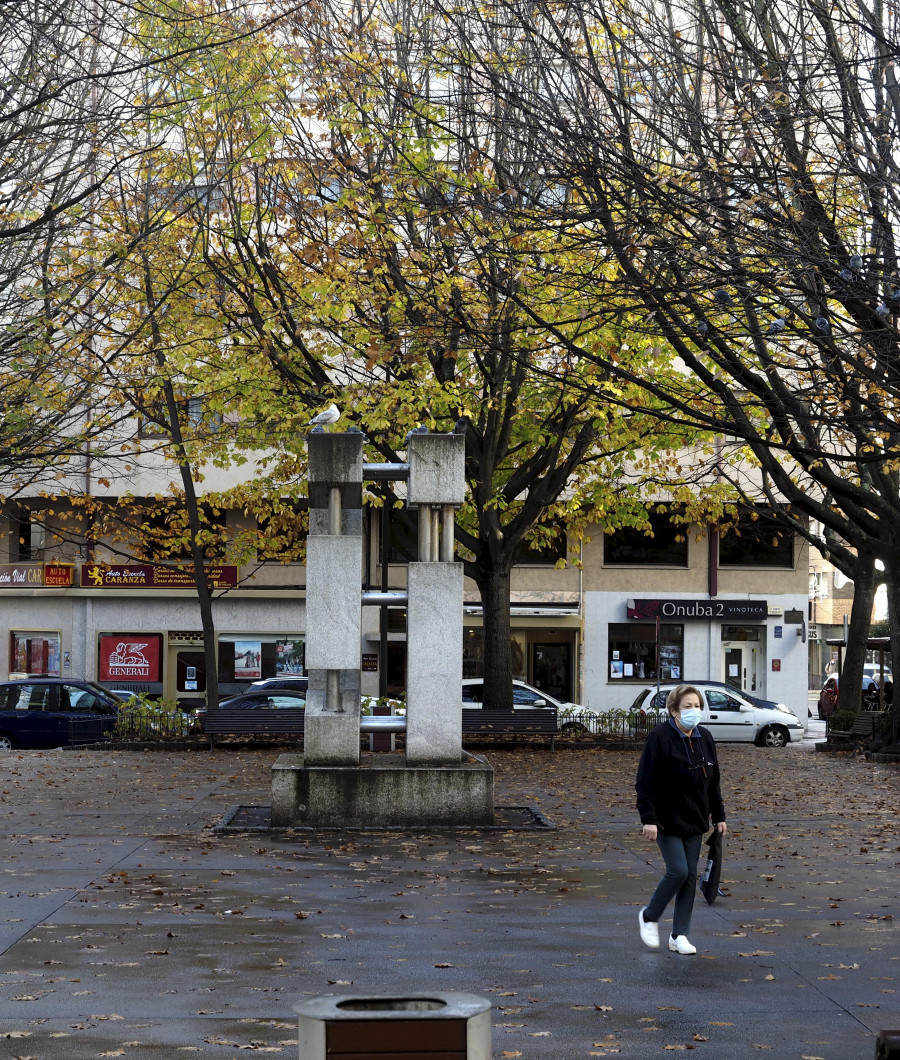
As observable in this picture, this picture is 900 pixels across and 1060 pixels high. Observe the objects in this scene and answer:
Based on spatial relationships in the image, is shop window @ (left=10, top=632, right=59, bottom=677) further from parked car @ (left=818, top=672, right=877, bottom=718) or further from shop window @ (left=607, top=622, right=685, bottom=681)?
parked car @ (left=818, top=672, right=877, bottom=718)

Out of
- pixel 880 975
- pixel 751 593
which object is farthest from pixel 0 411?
A: pixel 751 593

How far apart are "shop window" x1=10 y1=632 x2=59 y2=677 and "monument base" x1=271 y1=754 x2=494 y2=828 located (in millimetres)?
29469

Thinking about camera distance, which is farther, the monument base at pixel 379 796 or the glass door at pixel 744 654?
the glass door at pixel 744 654

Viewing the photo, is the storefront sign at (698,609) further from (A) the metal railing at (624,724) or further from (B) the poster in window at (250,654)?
(A) the metal railing at (624,724)

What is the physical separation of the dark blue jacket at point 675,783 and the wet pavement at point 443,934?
77 centimetres

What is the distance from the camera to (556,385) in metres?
23.0

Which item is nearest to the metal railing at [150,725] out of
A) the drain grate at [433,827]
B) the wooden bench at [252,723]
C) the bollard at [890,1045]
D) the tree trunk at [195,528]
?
the tree trunk at [195,528]

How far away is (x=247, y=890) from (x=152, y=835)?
138 inches

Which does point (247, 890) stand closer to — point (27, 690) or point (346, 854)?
point (346, 854)

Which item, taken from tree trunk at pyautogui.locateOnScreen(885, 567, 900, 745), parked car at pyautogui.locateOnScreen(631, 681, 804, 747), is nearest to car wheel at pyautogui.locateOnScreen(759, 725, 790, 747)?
parked car at pyautogui.locateOnScreen(631, 681, 804, 747)

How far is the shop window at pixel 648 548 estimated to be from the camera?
142 feet

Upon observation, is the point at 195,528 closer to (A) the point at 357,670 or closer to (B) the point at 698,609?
(A) the point at 357,670

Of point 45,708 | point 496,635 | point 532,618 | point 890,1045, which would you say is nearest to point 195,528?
point 45,708

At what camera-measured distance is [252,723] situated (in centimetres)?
2583
